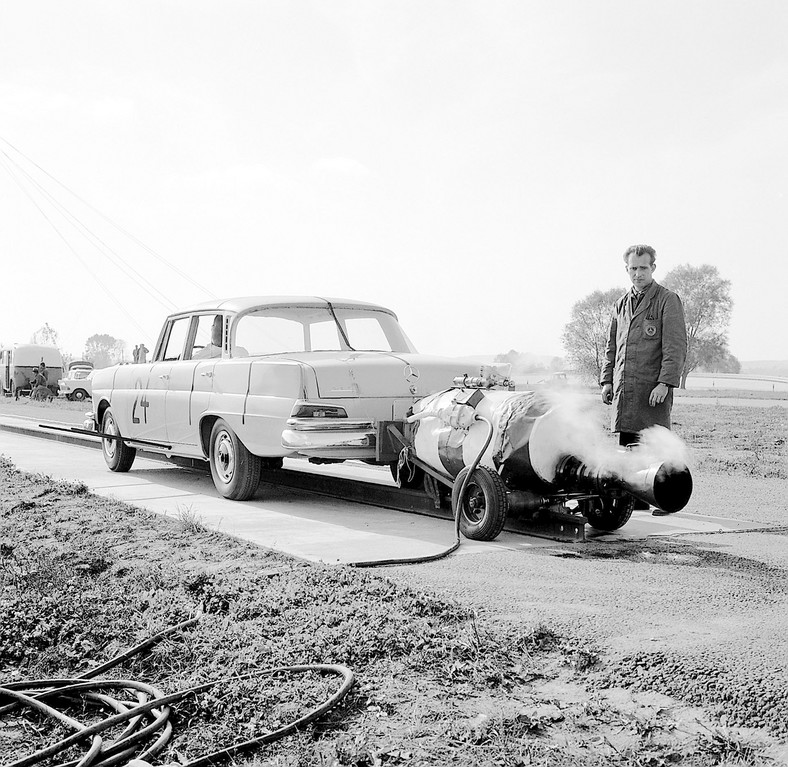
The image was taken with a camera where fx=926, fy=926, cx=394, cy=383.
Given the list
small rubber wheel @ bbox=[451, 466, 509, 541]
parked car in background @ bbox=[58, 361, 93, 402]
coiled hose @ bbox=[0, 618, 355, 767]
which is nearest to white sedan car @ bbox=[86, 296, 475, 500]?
small rubber wheel @ bbox=[451, 466, 509, 541]

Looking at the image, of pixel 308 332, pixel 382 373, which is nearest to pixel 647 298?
pixel 382 373

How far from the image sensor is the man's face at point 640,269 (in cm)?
649

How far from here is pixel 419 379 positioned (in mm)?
7945

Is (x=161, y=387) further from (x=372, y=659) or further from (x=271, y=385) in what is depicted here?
(x=372, y=659)

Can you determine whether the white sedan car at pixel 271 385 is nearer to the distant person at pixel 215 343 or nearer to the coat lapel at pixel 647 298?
the distant person at pixel 215 343

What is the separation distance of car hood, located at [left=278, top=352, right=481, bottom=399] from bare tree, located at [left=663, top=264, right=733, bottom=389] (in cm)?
6414

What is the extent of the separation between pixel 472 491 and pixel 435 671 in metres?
2.95

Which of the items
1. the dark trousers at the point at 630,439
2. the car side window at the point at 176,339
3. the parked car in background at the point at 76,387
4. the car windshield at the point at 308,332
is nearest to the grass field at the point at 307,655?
the dark trousers at the point at 630,439

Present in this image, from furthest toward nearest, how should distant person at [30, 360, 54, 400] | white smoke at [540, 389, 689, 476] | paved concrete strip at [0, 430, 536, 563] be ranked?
distant person at [30, 360, 54, 400], paved concrete strip at [0, 430, 536, 563], white smoke at [540, 389, 689, 476]

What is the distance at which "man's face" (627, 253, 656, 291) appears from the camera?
256 inches

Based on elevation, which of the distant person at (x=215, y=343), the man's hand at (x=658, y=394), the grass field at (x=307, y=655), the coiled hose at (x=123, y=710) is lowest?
the coiled hose at (x=123, y=710)

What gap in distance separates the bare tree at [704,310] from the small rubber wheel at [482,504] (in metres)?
65.6

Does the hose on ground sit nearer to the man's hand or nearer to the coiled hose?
the man's hand

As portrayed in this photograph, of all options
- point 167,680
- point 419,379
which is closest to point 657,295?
point 419,379
